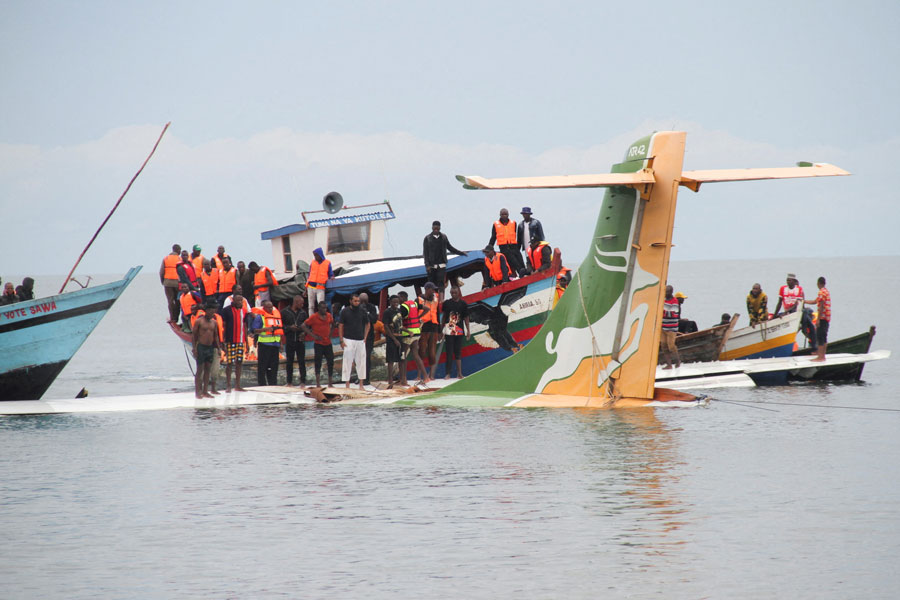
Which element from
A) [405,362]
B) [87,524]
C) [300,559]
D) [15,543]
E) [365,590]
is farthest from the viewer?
[405,362]

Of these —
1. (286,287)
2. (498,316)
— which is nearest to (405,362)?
(498,316)

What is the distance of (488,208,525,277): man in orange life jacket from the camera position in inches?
902

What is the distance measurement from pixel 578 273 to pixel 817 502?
19.3 ft

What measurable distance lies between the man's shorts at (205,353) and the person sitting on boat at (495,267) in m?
6.56

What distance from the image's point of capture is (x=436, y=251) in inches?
890

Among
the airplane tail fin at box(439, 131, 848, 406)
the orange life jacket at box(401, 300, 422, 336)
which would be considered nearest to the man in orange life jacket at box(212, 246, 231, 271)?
the orange life jacket at box(401, 300, 422, 336)

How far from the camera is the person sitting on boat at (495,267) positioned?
23.3m

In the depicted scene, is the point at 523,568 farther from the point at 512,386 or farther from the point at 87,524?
the point at 512,386

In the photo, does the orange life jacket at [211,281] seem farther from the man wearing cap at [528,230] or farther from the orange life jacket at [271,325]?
the man wearing cap at [528,230]

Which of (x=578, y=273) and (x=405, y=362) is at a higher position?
(x=578, y=273)

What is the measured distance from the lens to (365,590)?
9867mm

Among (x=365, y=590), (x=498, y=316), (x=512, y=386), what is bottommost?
(x=365, y=590)

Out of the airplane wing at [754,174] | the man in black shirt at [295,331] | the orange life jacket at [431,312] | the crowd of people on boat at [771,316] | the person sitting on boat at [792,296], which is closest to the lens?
the airplane wing at [754,174]

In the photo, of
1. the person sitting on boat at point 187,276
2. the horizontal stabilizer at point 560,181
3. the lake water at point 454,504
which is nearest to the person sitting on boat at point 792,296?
the lake water at point 454,504
